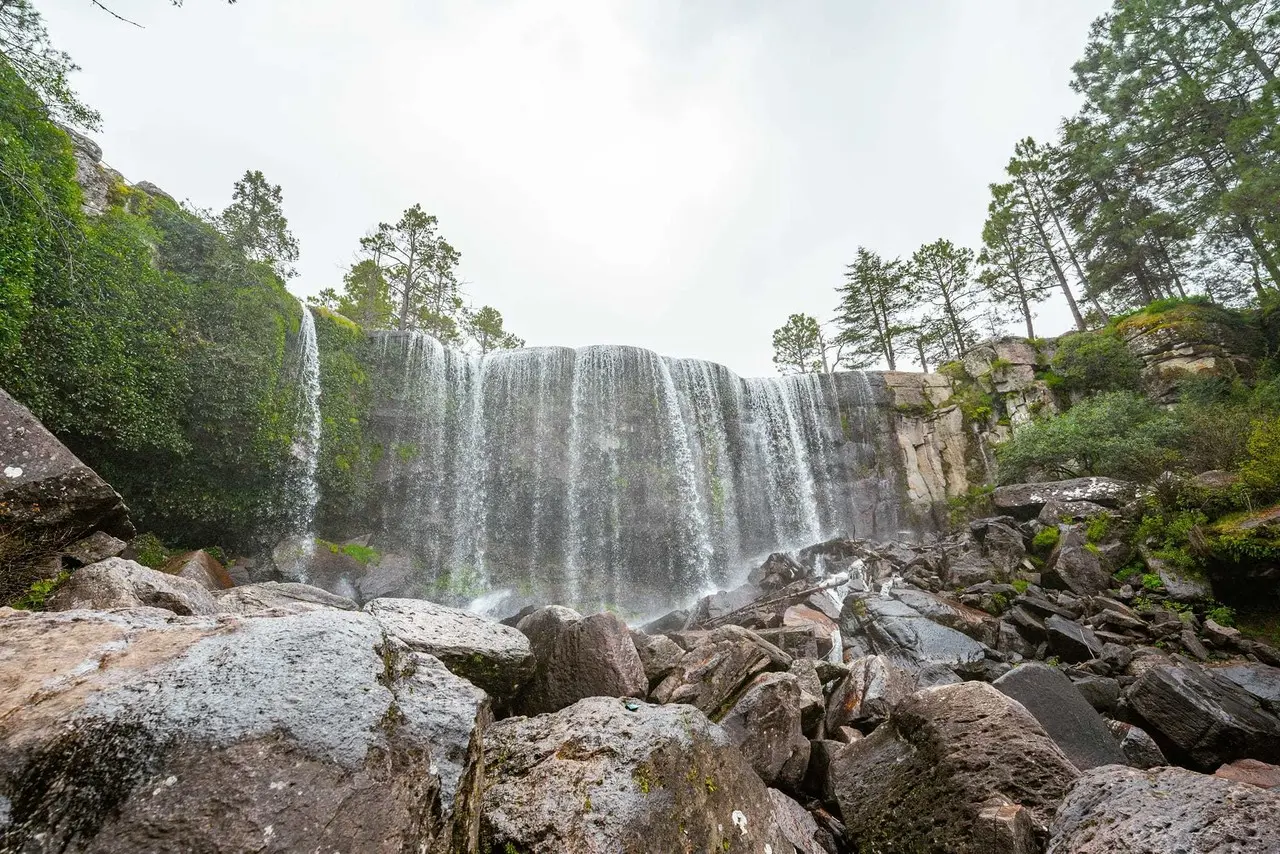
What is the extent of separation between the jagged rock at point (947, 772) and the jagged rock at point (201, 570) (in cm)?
1197

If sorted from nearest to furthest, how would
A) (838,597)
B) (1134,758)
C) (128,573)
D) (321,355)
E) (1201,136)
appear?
(1134,758) < (128,573) < (838,597) < (1201,136) < (321,355)

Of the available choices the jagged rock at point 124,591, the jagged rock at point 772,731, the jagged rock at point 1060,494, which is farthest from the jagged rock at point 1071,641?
the jagged rock at point 124,591

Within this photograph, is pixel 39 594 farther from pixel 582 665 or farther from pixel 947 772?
pixel 947 772

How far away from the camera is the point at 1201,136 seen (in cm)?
1762

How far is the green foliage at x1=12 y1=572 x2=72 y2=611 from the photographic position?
5.18 meters

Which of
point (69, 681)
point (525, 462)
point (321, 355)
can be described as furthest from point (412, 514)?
point (69, 681)

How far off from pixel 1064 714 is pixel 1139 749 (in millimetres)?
796

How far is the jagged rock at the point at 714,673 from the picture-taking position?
4.99 metres

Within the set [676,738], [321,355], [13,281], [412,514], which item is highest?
[321,355]

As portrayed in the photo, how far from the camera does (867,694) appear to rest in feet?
17.3

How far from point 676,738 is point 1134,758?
4.70 meters

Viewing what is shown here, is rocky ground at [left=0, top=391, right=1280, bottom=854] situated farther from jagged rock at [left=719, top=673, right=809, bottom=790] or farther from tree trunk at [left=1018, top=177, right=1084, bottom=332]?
tree trunk at [left=1018, top=177, right=1084, bottom=332]

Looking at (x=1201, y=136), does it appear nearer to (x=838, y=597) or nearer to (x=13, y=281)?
(x=838, y=597)

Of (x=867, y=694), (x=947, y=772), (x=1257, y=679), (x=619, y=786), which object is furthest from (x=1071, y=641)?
(x=619, y=786)
